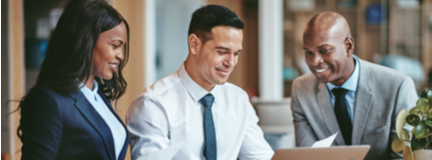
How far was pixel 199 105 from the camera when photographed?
1553 mm

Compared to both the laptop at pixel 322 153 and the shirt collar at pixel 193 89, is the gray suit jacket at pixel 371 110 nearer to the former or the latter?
the laptop at pixel 322 153

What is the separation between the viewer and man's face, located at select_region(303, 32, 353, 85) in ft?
5.26

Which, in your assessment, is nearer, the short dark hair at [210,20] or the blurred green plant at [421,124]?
the blurred green plant at [421,124]

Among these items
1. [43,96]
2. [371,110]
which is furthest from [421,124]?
[43,96]

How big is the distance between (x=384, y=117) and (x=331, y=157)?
496 mm

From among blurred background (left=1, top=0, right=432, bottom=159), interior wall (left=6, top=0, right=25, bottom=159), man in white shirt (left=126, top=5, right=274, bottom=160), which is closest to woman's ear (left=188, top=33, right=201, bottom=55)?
man in white shirt (left=126, top=5, right=274, bottom=160)

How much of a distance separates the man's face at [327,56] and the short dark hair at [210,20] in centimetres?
33

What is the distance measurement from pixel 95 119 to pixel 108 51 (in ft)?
0.70

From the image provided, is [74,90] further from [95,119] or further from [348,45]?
[348,45]

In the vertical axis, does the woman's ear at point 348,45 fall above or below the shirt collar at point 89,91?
above

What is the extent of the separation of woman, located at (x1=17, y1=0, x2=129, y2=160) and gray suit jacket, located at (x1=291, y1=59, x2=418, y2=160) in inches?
35.0

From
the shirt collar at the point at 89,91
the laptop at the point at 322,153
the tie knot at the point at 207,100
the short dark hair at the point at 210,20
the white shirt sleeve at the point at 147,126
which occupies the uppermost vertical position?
the short dark hair at the point at 210,20

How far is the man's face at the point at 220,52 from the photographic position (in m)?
1.47

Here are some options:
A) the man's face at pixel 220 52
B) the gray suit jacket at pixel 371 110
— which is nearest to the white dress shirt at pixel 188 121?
the man's face at pixel 220 52
